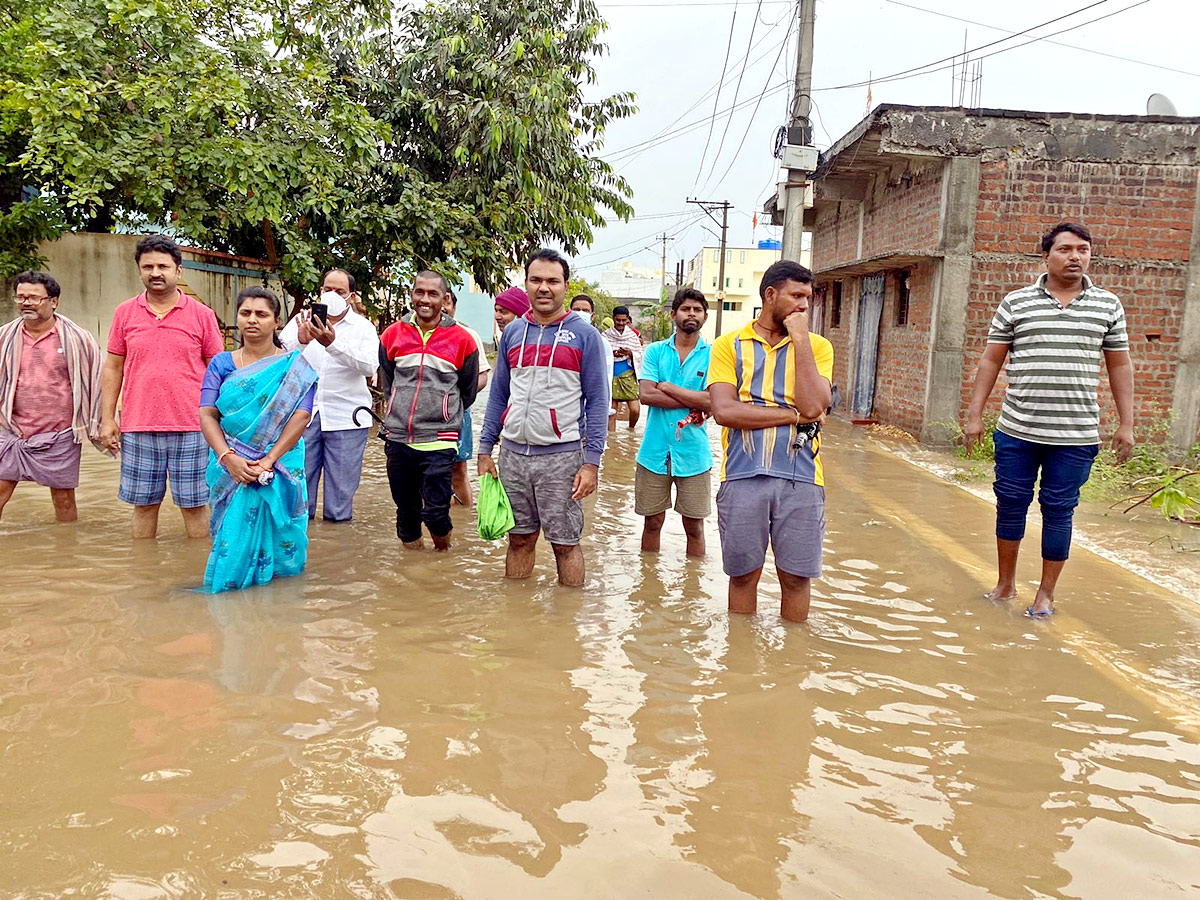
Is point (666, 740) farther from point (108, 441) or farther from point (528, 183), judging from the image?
point (528, 183)

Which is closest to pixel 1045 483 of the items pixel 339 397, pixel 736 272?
pixel 339 397

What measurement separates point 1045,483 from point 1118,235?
7.86m

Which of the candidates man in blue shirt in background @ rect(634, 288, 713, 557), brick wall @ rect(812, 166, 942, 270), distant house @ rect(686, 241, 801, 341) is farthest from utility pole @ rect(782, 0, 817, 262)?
distant house @ rect(686, 241, 801, 341)

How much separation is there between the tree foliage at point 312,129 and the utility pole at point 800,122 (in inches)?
91.1

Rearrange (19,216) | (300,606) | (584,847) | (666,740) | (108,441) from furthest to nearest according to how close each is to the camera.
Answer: (19,216)
(108,441)
(300,606)
(666,740)
(584,847)

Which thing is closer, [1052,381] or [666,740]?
[666,740]

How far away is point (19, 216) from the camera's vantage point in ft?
33.1

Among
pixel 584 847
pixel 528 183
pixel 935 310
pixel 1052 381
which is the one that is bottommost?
pixel 584 847

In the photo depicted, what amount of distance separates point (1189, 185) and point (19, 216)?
513 inches

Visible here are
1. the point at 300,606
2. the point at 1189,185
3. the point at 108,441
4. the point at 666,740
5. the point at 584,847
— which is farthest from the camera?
the point at 1189,185

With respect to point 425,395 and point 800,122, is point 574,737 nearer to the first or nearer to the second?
point 425,395

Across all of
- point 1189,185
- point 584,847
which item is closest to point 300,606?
point 584,847

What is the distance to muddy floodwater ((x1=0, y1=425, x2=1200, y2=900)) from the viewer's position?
2490 millimetres

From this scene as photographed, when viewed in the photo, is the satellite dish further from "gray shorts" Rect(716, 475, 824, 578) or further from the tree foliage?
"gray shorts" Rect(716, 475, 824, 578)
